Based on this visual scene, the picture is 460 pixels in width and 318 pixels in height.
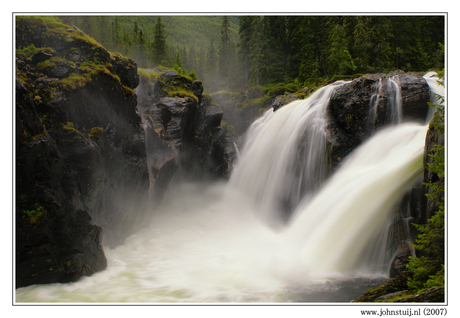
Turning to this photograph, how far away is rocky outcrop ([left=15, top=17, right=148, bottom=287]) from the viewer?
586cm

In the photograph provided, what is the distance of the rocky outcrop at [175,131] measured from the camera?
12.1m

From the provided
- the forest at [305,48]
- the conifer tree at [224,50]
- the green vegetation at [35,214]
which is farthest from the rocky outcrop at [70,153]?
the conifer tree at [224,50]

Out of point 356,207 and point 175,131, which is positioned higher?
point 175,131

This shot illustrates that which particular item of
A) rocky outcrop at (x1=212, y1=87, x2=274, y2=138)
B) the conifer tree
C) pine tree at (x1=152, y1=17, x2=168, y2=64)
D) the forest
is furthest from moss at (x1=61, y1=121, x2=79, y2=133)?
the conifer tree

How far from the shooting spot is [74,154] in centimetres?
737

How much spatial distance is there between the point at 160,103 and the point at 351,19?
23.3 metres

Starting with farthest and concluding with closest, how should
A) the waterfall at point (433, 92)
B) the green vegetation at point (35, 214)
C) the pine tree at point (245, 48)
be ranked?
the pine tree at point (245, 48) → the waterfall at point (433, 92) → the green vegetation at point (35, 214)

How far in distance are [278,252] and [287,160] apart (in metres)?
5.73

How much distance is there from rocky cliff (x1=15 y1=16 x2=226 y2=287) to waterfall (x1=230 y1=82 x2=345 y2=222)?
16.7 ft

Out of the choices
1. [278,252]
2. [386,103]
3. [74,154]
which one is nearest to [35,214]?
[74,154]

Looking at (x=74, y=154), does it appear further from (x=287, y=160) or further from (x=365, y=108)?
(x=365, y=108)

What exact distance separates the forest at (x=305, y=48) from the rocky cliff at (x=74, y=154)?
10073 millimetres

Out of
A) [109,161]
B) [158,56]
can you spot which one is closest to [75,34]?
[109,161]

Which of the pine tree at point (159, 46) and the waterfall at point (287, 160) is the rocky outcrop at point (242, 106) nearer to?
the waterfall at point (287, 160)
